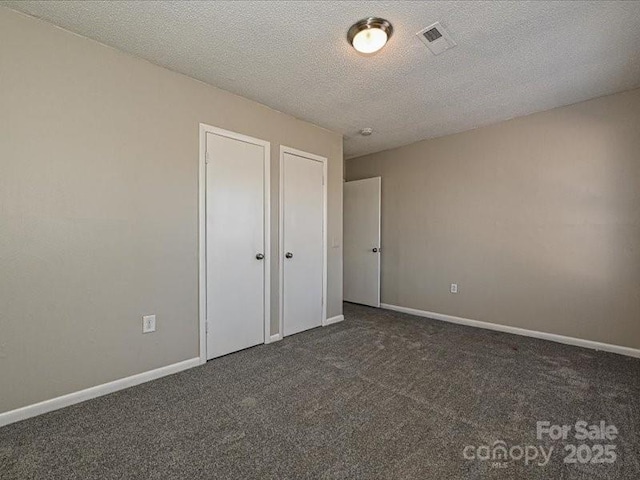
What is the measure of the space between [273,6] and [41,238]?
198cm

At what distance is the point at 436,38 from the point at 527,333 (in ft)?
10.3

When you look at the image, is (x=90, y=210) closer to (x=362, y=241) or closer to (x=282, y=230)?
(x=282, y=230)

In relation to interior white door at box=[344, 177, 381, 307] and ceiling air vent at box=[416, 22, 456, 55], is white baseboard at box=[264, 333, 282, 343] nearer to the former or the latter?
interior white door at box=[344, 177, 381, 307]

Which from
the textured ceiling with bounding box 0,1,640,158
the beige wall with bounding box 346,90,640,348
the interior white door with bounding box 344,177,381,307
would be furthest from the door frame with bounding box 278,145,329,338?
the beige wall with bounding box 346,90,640,348

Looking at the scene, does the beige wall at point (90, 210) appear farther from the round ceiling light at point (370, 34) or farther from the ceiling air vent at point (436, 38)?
the ceiling air vent at point (436, 38)

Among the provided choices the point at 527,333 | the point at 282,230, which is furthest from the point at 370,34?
the point at 527,333

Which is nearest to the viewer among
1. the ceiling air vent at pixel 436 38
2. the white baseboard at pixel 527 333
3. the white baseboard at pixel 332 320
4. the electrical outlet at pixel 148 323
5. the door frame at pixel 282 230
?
the ceiling air vent at pixel 436 38

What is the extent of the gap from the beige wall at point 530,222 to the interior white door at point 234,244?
2294 mm

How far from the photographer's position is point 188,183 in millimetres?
2566

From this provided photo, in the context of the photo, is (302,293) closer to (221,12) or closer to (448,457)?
(448,457)

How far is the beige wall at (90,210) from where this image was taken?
72.4 inches

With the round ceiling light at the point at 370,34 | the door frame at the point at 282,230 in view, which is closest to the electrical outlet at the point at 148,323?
the door frame at the point at 282,230

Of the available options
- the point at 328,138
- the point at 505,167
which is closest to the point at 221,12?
the point at 328,138

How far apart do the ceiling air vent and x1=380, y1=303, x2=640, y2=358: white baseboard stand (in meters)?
3.03
